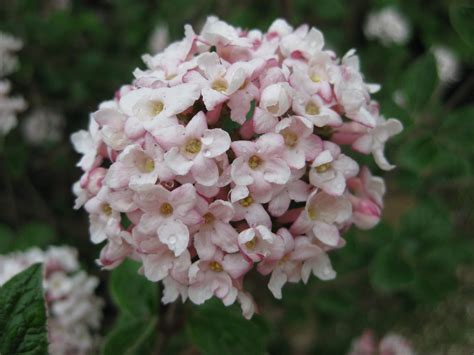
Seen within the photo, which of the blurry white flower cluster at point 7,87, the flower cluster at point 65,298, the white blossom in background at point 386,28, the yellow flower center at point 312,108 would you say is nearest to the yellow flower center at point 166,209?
the yellow flower center at point 312,108

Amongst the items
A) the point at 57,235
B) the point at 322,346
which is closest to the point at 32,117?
the point at 57,235

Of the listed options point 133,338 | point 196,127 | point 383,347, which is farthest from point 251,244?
point 383,347

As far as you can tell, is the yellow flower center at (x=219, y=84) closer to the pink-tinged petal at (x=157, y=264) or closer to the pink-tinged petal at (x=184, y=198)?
the pink-tinged petal at (x=184, y=198)

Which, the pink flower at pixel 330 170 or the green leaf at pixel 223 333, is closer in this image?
the pink flower at pixel 330 170

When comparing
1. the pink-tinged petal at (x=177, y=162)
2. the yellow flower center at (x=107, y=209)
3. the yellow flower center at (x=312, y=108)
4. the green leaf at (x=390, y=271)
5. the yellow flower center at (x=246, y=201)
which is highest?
the pink-tinged petal at (x=177, y=162)

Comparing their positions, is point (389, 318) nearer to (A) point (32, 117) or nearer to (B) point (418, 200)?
(B) point (418, 200)

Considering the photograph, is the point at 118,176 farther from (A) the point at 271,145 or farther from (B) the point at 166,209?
(A) the point at 271,145
